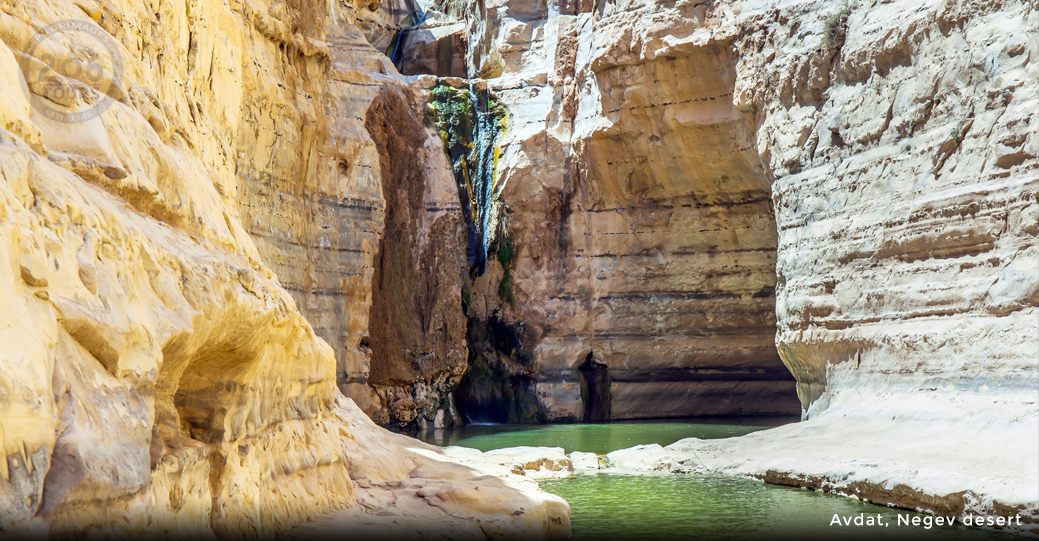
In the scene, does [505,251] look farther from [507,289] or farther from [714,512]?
[714,512]

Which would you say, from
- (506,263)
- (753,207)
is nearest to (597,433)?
(506,263)

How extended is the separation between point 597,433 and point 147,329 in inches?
560

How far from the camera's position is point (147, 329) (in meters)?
3.89

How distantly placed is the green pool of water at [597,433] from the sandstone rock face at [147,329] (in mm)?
6017

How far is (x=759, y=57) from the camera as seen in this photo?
15508mm

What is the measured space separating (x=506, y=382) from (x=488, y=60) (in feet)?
29.6

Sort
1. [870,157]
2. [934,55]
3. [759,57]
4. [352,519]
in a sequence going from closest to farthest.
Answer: [352,519]
[934,55]
[870,157]
[759,57]

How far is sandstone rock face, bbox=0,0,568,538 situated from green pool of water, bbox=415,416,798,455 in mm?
6017

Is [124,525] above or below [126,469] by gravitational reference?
below

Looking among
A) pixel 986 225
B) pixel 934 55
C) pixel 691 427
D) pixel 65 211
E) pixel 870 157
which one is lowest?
pixel 691 427

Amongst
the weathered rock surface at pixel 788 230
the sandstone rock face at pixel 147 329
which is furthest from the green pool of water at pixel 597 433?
the sandstone rock face at pixel 147 329

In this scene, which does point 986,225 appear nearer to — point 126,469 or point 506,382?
point 126,469

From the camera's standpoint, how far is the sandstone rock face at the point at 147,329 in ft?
10.6

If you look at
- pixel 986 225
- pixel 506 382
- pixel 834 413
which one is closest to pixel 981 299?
pixel 986 225
